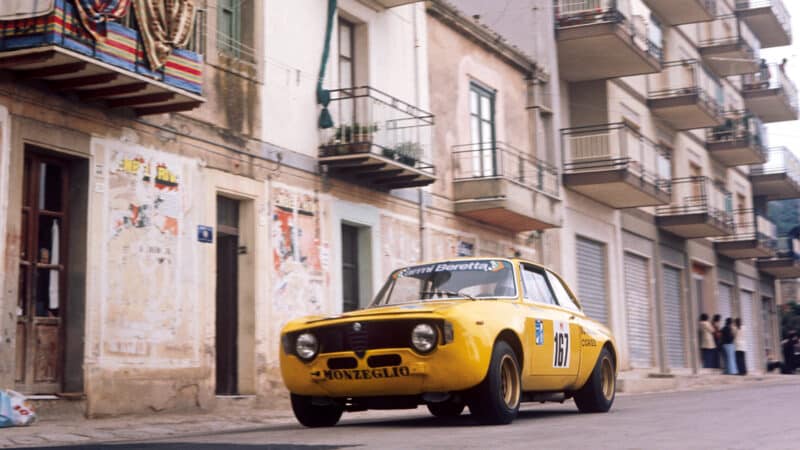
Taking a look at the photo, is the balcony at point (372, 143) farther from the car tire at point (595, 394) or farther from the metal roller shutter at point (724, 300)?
the metal roller shutter at point (724, 300)

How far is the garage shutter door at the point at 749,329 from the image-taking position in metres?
40.8

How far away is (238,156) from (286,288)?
7.24 feet

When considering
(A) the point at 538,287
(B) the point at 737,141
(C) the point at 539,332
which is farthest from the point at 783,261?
(C) the point at 539,332

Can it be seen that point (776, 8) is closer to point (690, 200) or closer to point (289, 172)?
point (690, 200)

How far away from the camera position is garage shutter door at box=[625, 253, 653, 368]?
2920 cm

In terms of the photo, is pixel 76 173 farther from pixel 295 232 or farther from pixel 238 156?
pixel 295 232

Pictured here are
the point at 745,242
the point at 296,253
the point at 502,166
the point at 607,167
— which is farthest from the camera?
the point at 745,242

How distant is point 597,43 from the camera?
2597 cm

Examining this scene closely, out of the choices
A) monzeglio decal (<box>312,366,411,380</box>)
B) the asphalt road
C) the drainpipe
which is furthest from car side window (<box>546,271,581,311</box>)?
the drainpipe

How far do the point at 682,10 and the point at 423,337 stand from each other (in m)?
Answer: 25.6

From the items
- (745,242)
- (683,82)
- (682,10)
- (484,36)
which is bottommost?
(745,242)

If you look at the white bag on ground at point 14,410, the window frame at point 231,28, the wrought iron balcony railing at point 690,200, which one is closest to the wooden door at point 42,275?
the white bag on ground at point 14,410

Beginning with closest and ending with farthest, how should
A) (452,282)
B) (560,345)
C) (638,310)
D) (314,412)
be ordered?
(314,412) < (452,282) < (560,345) < (638,310)

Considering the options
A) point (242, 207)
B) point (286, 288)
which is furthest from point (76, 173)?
point (286, 288)
